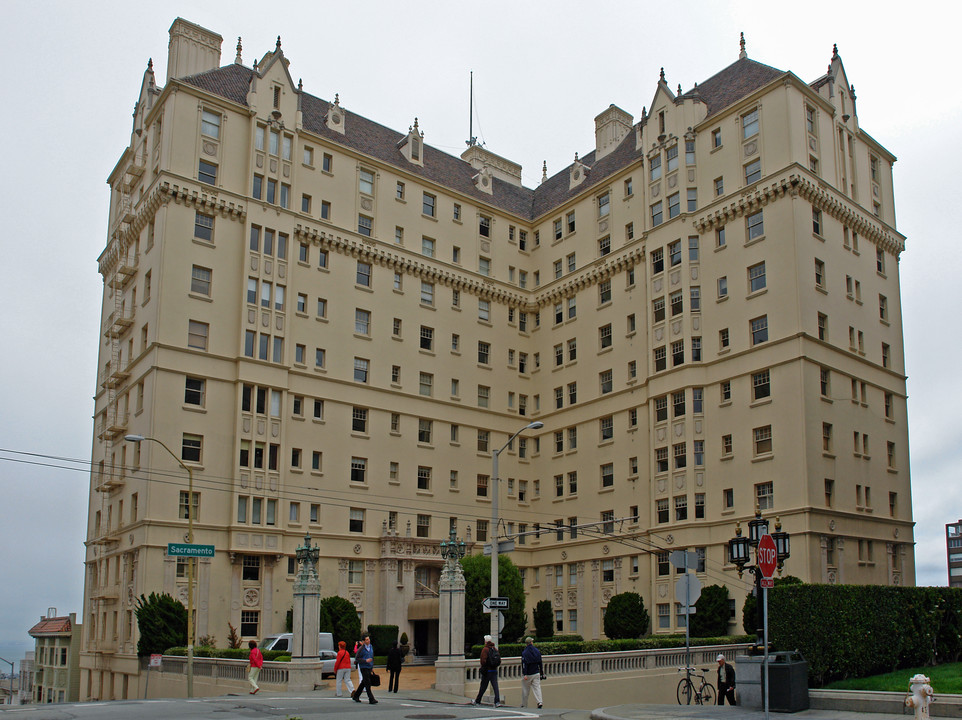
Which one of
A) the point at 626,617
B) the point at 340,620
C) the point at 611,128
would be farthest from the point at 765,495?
the point at 611,128

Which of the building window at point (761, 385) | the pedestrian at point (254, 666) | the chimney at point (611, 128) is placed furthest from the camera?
the chimney at point (611, 128)

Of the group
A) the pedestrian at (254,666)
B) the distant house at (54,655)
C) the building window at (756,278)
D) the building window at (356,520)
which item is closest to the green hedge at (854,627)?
the pedestrian at (254,666)

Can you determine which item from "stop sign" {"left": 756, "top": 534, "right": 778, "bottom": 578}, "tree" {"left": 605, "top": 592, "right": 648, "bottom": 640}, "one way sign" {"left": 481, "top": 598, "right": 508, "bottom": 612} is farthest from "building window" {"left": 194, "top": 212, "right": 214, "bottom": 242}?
"stop sign" {"left": 756, "top": 534, "right": 778, "bottom": 578}

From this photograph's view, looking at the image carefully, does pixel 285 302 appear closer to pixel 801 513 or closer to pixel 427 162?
pixel 427 162

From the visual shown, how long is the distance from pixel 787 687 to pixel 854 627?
5977mm

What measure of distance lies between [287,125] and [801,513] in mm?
36826

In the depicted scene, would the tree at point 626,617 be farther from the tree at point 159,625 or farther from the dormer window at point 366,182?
the dormer window at point 366,182

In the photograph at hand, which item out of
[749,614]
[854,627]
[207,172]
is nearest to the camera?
[854,627]

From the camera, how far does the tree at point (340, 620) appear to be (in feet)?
169

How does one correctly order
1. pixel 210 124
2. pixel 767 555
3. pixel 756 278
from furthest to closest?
pixel 210 124
pixel 756 278
pixel 767 555

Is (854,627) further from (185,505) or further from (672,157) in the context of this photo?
(672,157)

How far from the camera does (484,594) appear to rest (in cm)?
4975

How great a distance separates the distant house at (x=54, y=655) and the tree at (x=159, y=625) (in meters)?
25.3

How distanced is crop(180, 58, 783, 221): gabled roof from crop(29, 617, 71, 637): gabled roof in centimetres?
4787
